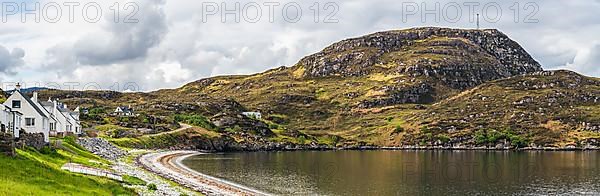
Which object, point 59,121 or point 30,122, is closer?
point 30,122

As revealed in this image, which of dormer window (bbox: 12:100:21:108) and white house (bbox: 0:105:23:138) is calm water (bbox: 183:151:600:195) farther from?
dormer window (bbox: 12:100:21:108)

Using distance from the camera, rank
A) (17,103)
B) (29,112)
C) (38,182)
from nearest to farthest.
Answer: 1. (38,182)
2. (29,112)
3. (17,103)

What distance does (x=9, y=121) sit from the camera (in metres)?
73.1

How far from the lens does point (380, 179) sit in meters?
113

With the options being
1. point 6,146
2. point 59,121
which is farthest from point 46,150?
point 59,121

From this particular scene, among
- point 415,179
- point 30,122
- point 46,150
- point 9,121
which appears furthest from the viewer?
point 415,179

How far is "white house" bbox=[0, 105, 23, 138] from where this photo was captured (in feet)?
228

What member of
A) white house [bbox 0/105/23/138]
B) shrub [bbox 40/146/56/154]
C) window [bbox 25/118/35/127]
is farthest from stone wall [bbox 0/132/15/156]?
window [bbox 25/118/35/127]

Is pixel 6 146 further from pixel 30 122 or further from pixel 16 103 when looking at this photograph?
pixel 16 103

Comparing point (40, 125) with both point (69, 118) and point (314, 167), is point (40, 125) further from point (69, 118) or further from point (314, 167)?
point (314, 167)

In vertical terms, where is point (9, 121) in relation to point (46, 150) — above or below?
above

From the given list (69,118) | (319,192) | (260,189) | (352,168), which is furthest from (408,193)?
(69,118)

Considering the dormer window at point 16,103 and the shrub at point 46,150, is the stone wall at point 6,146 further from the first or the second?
the dormer window at point 16,103

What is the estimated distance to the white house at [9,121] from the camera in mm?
69456
